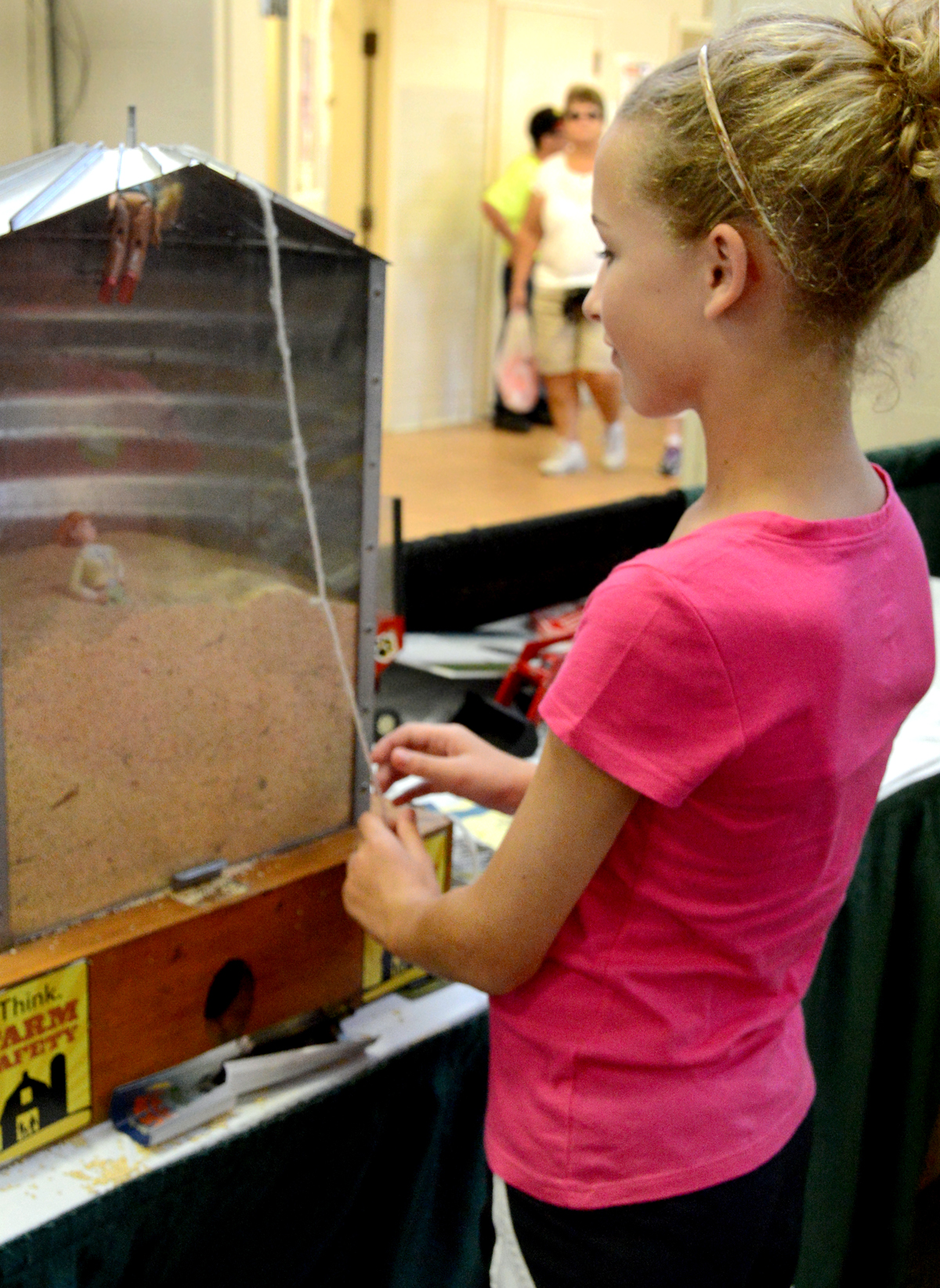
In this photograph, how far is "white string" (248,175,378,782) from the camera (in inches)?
31.4

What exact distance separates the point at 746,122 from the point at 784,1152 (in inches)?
24.3

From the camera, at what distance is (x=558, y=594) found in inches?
87.7

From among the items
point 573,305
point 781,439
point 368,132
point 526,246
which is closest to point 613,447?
point 573,305

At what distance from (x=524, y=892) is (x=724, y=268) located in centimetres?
35

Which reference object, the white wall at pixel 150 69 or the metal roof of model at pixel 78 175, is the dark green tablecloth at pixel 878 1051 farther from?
the white wall at pixel 150 69

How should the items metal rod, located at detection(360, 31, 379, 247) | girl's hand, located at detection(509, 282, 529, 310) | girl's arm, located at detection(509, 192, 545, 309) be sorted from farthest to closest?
metal rod, located at detection(360, 31, 379, 247)
girl's arm, located at detection(509, 192, 545, 309)
girl's hand, located at detection(509, 282, 529, 310)

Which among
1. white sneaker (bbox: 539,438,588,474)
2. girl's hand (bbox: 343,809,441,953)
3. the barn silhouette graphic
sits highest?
girl's hand (bbox: 343,809,441,953)

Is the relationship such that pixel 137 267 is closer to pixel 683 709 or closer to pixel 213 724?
pixel 213 724

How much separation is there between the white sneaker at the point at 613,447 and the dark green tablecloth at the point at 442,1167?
13.8ft

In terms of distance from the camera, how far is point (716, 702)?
637 millimetres

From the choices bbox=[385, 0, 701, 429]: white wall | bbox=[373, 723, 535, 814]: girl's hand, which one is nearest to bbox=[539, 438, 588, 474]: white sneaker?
bbox=[385, 0, 701, 429]: white wall

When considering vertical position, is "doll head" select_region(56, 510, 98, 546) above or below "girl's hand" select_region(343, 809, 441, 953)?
above

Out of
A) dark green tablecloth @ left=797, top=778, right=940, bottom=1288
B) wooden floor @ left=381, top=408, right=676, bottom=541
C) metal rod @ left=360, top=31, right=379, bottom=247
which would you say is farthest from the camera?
metal rod @ left=360, top=31, right=379, bottom=247

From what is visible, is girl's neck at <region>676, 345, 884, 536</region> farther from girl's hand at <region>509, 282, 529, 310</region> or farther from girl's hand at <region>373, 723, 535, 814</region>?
girl's hand at <region>509, 282, 529, 310</region>
